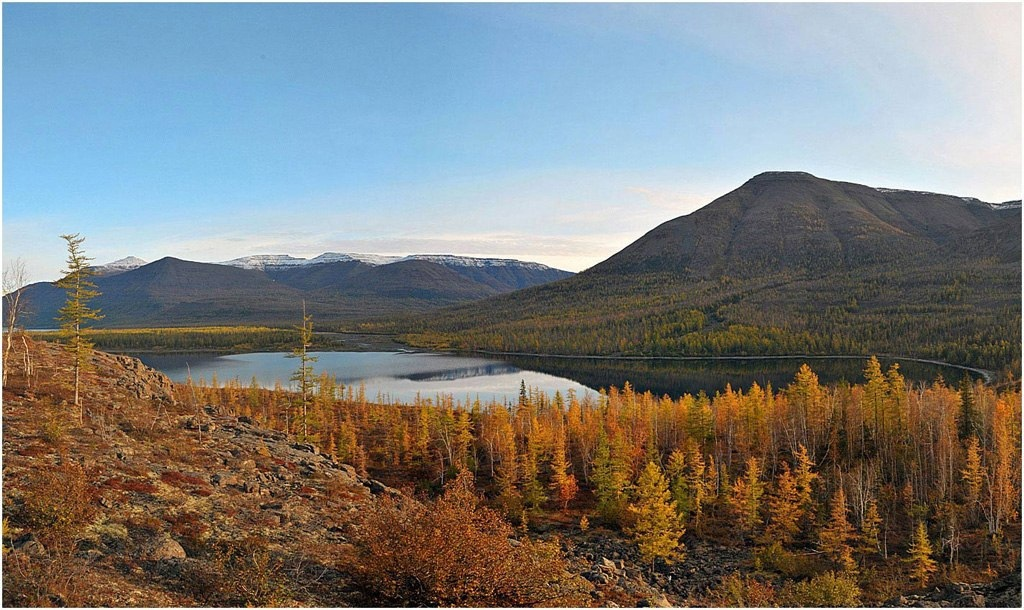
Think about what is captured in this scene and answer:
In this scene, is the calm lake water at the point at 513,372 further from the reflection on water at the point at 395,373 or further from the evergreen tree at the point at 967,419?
the evergreen tree at the point at 967,419

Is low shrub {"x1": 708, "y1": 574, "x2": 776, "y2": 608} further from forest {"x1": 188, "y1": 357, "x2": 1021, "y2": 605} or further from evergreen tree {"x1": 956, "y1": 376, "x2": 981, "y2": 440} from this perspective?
evergreen tree {"x1": 956, "y1": 376, "x2": 981, "y2": 440}

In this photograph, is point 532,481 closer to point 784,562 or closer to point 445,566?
point 784,562

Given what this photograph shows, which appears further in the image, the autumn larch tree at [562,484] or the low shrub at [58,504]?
the autumn larch tree at [562,484]

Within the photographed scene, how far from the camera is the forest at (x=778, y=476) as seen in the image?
3481 centimetres

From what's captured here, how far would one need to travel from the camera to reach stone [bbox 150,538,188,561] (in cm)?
1434

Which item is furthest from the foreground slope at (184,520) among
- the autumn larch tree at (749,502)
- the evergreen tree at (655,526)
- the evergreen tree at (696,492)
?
the autumn larch tree at (749,502)

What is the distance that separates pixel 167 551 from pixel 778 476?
4534 cm

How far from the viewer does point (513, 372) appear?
156 meters

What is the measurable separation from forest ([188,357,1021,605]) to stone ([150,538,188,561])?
2133cm

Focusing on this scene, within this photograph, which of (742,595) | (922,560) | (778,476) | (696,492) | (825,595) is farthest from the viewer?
(778,476)

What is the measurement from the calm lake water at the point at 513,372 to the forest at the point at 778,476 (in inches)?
2131

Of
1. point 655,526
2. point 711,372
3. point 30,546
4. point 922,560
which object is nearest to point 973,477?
point 922,560

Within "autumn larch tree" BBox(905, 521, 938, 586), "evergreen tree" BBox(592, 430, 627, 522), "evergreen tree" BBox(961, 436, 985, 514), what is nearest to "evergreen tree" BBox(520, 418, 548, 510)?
"evergreen tree" BBox(592, 430, 627, 522)

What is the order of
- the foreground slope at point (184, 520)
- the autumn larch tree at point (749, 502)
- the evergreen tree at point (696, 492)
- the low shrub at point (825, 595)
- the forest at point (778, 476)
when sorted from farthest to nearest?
the evergreen tree at point (696, 492) → the autumn larch tree at point (749, 502) → the forest at point (778, 476) → the low shrub at point (825, 595) → the foreground slope at point (184, 520)
